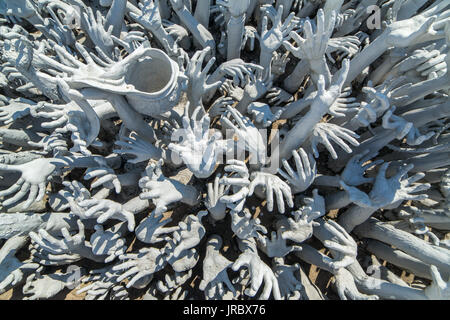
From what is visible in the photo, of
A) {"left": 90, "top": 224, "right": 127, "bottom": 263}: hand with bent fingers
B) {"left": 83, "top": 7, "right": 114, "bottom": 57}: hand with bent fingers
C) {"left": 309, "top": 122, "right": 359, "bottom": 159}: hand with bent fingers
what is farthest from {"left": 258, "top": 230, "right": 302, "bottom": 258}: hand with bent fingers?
{"left": 83, "top": 7, "right": 114, "bottom": 57}: hand with bent fingers

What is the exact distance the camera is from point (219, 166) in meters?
1.95

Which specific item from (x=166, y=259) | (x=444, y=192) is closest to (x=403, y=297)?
(x=444, y=192)

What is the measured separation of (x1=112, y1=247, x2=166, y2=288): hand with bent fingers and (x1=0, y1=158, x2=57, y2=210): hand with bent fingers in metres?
0.56

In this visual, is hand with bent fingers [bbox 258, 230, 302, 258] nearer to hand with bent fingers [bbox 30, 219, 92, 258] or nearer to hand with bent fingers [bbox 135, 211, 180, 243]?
hand with bent fingers [bbox 135, 211, 180, 243]

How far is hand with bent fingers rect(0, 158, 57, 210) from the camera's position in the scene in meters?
1.38

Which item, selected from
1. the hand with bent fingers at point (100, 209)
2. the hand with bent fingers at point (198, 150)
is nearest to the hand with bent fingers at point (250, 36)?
the hand with bent fingers at point (198, 150)

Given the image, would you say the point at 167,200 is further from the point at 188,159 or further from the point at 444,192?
the point at 444,192

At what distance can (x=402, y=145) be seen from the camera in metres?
1.90

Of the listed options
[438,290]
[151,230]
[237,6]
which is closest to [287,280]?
[438,290]

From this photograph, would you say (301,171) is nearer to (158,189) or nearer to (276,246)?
(276,246)

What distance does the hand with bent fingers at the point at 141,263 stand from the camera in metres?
1.45

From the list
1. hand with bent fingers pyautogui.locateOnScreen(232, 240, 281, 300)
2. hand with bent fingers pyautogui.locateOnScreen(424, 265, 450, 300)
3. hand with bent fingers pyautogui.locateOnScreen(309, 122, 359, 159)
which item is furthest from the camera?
hand with bent fingers pyautogui.locateOnScreen(309, 122, 359, 159)

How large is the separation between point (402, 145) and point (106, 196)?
6.81 feet

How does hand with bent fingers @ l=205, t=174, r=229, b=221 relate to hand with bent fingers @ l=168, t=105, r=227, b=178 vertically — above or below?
below
